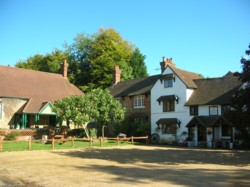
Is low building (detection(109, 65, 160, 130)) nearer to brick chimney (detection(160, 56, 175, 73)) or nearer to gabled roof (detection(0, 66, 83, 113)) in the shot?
brick chimney (detection(160, 56, 175, 73))

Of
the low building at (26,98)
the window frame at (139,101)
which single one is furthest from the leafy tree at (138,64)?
the window frame at (139,101)

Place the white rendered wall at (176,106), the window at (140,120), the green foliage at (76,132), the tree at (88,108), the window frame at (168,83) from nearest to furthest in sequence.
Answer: the tree at (88,108) < the white rendered wall at (176,106) < the window frame at (168,83) < the green foliage at (76,132) < the window at (140,120)

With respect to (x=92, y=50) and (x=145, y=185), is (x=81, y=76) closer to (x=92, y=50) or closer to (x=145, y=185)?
(x=92, y=50)

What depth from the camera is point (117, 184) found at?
37.3 feet

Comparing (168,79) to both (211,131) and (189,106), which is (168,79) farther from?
(211,131)

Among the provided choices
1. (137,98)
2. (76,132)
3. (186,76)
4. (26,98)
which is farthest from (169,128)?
(26,98)

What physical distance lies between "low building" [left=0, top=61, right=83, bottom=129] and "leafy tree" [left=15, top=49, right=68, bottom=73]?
1425cm

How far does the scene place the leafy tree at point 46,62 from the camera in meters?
59.2

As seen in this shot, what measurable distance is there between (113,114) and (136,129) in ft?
15.5

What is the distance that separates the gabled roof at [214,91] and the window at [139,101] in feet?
21.6

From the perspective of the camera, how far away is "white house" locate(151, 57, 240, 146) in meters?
32.9

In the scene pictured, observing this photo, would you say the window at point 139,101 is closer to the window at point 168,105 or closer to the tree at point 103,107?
the window at point 168,105

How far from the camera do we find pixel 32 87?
42.0m

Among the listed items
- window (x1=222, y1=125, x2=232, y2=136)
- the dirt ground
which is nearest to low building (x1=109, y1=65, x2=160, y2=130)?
window (x1=222, y1=125, x2=232, y2=136)
